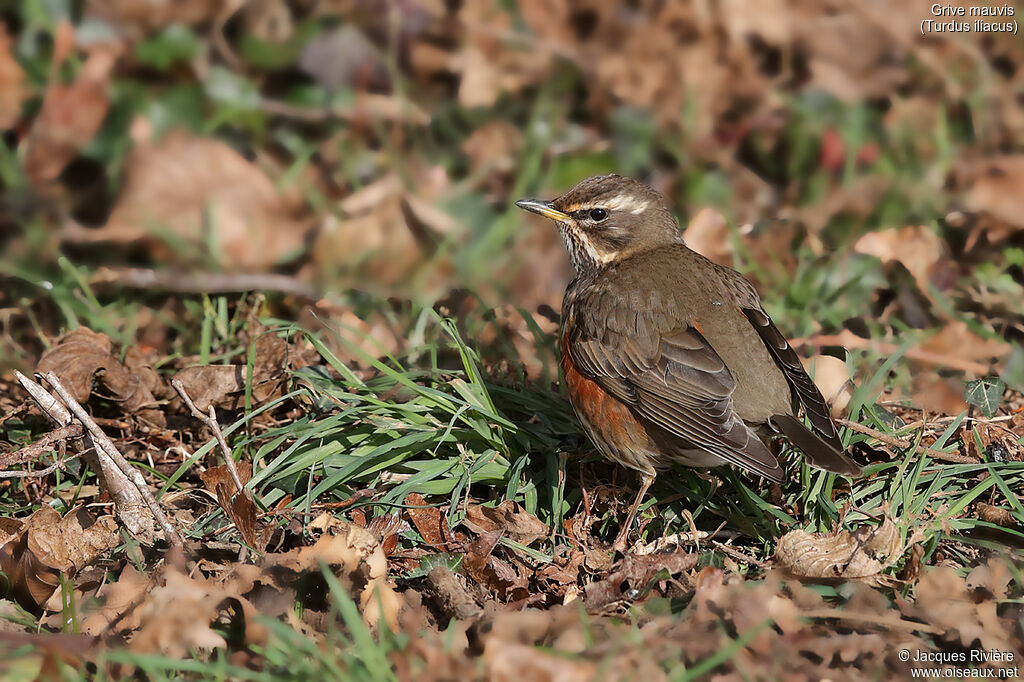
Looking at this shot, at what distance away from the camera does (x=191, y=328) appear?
648 centimetres

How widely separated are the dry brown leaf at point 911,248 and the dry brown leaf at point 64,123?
216 inches

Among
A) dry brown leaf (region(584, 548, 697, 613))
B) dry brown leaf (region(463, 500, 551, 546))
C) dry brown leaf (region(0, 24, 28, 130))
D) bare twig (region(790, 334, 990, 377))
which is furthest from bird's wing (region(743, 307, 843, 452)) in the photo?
dry brown leaf (region(0, 24, 28, 130))

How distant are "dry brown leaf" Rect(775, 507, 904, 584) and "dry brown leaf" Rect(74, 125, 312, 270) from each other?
4209 mm

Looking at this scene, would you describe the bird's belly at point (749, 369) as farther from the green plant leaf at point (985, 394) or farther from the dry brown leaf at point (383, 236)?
the dry brown leaf at point (383, 236)

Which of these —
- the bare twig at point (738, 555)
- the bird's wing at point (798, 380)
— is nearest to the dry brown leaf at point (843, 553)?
the bare twig at point (738, 555)

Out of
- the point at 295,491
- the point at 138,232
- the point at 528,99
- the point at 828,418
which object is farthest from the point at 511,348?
the point at 528,99

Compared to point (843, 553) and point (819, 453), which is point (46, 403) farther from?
point (843, 553)

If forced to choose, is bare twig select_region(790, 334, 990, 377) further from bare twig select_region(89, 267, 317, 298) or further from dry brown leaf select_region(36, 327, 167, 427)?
dry brown leaf select_region(36, 327, 167, 427)

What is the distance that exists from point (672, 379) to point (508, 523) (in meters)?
0.97

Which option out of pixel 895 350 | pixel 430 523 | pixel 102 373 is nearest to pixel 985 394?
pixel 895 350

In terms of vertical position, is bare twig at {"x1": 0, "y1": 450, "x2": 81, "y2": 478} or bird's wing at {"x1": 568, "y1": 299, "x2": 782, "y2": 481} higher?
bird's wing at {"x1": 568, "y1": 299, "x2": 782, "y2": 481}

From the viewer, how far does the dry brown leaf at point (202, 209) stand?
7.30m

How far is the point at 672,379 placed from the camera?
4.86 m

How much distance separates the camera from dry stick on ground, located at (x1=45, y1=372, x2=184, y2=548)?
176 inches
